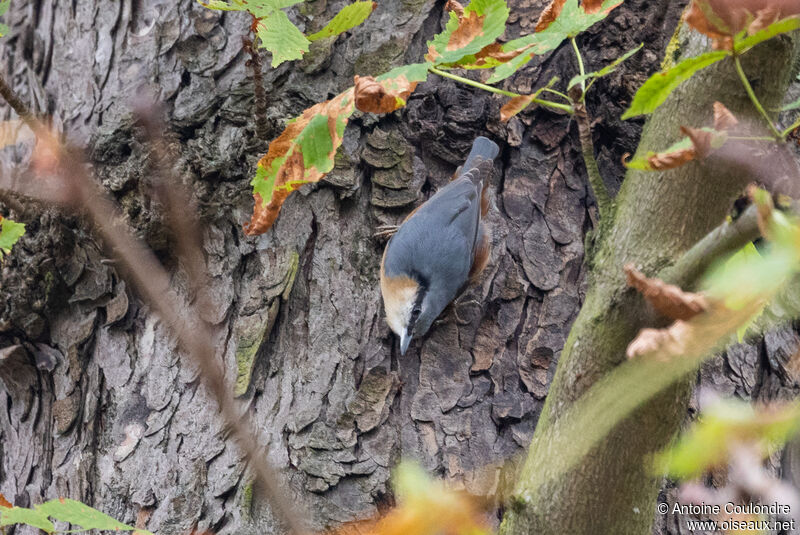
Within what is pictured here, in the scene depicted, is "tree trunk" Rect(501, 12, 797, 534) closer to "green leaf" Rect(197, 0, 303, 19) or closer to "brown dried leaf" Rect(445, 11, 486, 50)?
"brown dried leaf" Rect(445, 11, 486, 50)

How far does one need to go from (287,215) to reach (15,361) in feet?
3.75

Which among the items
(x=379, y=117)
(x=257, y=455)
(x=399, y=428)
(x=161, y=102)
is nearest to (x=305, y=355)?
(x=399, y=428)

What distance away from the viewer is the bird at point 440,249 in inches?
98.3

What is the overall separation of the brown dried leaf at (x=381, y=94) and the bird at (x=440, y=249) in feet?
3.69

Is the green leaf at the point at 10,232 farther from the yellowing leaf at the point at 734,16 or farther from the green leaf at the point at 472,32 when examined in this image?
the yellowing leaf at the point at 734,16

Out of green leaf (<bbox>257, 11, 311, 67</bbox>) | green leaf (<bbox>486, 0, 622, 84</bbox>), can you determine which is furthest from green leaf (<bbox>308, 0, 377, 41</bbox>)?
green leaf (<bbox>486, 0, 622, 84</bbox>)

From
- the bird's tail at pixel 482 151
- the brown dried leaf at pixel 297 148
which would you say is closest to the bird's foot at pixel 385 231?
the bird's tail at pixel 482 151

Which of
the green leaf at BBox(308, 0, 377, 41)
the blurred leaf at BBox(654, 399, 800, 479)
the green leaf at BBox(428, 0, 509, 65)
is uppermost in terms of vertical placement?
the green leaf at BBox(308, 0, 377, 41)

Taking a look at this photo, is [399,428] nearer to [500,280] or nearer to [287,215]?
[500,280]

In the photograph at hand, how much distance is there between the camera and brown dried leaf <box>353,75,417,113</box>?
4.29 ft

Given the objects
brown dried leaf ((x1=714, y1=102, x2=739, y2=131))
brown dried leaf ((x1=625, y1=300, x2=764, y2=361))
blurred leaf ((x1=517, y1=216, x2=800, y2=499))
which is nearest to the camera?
blurred leaf ((x1=517, y1=216, x2=800, y2=499))

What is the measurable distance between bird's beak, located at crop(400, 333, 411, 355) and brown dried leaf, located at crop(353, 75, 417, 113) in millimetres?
1121

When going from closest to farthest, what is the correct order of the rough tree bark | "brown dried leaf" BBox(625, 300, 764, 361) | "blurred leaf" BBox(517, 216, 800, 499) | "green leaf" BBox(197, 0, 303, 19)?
"blurred leaf" BBox(517, 216, 800, 499)
"brown dried leaf" BBox(625, 300, 764, 361)
"green leaf" BBox(197, 0, 303, 19)
the rough tree bark

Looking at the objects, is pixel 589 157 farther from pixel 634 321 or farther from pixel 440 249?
pixel 440 249
